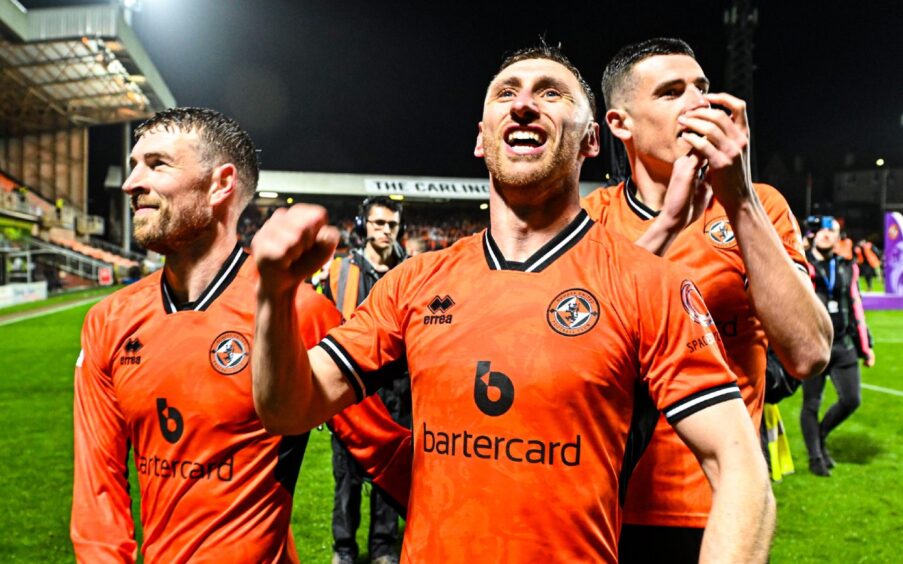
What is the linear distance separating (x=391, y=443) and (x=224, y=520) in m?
0.53

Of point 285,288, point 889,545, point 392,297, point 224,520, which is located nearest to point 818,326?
point 392,297

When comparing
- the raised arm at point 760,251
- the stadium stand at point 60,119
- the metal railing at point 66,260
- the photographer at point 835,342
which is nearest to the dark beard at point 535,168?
the raised arm at point 760,251

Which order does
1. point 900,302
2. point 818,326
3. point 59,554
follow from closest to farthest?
point 818,326, point 59,554, point 900,302

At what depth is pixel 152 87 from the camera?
42.4 metres

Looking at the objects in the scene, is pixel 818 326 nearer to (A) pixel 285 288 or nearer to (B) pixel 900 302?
(A) pixel 285 288

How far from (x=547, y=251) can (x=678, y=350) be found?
16.4 inches

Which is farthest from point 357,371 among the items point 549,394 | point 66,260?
point 66,260

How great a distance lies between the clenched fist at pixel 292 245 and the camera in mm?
1405

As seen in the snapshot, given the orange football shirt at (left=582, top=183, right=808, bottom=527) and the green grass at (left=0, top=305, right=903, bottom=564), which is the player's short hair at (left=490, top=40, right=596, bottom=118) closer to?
the orange football shirt at (left=582, top=183, right=808, bottom=527)

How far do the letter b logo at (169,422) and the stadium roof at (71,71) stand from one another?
108 ft

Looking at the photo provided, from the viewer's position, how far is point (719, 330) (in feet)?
7.37

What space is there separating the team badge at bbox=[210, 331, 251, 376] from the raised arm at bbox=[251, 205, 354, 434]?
49cm

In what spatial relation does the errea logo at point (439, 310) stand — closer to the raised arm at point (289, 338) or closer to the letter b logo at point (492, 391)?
the letter b logo at point (492, 391)

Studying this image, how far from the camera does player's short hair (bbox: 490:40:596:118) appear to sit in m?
2.01
